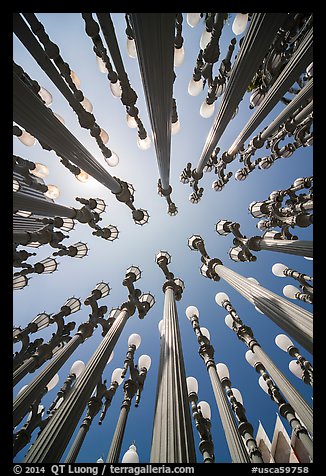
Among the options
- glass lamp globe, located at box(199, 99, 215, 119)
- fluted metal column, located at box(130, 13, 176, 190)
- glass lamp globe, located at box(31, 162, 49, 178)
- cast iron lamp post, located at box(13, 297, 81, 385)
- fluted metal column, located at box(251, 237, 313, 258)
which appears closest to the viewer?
fluted metal column, located at box(130, 13, 176, 190)

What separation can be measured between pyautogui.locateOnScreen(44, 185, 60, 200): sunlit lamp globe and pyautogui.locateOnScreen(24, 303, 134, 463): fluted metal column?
22.9 ft

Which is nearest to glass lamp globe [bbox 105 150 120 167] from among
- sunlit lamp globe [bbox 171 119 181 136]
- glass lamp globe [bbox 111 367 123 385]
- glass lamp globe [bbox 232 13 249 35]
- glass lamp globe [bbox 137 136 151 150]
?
glass lamp globe [bbox 137 136 151 150]

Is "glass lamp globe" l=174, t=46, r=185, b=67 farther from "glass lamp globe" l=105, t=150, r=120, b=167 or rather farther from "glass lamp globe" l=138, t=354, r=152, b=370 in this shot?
"glass lamp globe" l=138, t=354, r=152, b=370

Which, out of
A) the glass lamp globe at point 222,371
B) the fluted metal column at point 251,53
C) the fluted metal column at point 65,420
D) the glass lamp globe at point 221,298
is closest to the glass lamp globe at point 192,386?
A: the glass lamp globe at point 222,371

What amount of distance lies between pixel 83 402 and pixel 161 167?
23.3 ft

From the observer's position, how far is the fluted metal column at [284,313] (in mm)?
3533

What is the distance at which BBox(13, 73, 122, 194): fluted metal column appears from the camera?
381cm

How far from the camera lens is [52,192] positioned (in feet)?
30.9

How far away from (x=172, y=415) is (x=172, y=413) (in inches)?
1.4

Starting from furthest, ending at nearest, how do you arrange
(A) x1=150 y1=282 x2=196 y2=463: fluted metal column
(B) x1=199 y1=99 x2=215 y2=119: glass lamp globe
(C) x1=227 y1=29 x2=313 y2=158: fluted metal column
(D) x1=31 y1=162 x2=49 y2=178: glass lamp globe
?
(D) x1=31 y1=162 x2=49 y2=178: glass lamp globe, (B) x1=199 y1=99 x2=215 y2=119: glass lamp globe, (C) x1=227 y1=29 x2=313 y2=158: fluted metal column, (A) x1=150 y1=282 x2=196 y2=463: fluted metal column

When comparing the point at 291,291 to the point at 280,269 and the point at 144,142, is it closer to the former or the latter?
the point at 280,269

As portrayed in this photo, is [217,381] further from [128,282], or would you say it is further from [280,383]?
[128,282]
